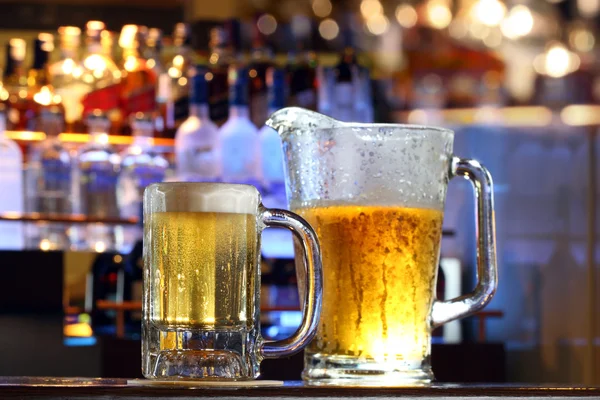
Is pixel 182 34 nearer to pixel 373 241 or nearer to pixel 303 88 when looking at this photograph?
pixel 303 88

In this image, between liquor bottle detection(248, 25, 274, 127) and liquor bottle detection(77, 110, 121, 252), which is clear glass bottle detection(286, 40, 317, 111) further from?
liquor bottle detection(77, 110, 121, 252)

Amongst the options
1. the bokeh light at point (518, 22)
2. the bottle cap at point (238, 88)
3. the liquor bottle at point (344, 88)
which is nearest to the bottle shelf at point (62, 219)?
the bottle cap at point (238, 88)

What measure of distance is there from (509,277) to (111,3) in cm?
142

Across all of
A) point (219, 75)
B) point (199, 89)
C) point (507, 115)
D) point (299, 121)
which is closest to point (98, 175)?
point (219, 75)

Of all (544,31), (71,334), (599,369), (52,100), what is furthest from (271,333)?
(544,31)

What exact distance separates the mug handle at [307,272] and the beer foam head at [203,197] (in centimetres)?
2

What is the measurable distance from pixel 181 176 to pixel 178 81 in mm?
508

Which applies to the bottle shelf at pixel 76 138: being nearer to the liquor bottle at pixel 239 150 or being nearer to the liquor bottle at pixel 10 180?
the liquor bottle at pixel 10 180

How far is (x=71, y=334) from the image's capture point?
2.62 metres

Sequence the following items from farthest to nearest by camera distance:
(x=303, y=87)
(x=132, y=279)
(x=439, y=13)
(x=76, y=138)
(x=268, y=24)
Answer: (x=439, y=13) < (x=268, y=24) < (x=76, y=138) < (x=303, y=87) < (x=132, y=279)

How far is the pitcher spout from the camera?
810 mm

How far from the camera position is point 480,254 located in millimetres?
830

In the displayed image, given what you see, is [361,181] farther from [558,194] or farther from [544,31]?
[544,31]

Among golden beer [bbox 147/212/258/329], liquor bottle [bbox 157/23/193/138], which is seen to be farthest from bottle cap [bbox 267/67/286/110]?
golden beer [bbox 147/212/258/329]
